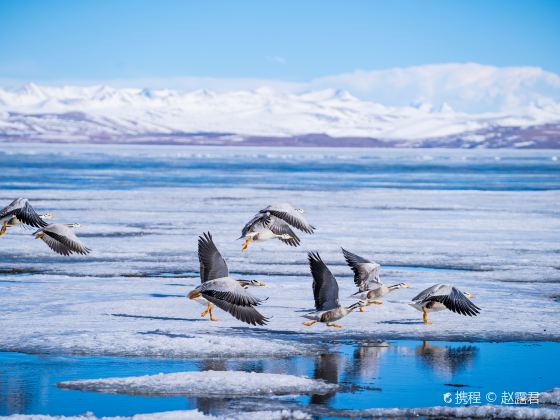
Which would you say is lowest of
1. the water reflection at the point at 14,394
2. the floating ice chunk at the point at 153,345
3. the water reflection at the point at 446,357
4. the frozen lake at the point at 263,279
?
the water reflection at the point at 14,394

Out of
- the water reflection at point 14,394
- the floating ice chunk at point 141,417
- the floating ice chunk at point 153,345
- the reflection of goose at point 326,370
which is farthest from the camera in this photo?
the floating ice chunk at point 153,345

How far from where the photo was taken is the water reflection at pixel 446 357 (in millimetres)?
9375

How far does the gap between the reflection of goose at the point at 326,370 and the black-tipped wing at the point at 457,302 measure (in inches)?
63.9

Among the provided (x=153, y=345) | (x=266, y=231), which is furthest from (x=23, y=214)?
(x=153, y=345)

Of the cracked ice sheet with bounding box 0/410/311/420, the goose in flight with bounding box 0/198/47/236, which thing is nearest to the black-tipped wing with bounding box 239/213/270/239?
the goose in flight with bounding box 0/198/47/236

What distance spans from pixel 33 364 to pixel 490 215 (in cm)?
1851

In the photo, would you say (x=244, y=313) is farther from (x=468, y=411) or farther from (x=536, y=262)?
(x=536, y=262)

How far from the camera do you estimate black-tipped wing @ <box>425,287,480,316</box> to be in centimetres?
1074

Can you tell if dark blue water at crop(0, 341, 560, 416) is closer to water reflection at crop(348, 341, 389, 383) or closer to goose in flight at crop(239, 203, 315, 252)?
water reflection at crop(348, 341, 389, 383)

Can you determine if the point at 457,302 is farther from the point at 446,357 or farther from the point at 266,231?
the point at 266,231

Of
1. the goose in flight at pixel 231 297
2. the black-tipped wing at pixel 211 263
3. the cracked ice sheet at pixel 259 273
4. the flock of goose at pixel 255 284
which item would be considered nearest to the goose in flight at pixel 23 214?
the flock of goose at pixel 255 284

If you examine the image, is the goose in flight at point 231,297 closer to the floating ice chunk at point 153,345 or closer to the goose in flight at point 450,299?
the floating ice chunk at point 153,345

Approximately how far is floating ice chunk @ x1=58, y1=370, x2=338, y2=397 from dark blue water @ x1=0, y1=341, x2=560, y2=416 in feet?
0.47

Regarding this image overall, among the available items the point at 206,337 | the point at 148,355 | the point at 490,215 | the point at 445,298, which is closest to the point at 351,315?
the point at 445,298
